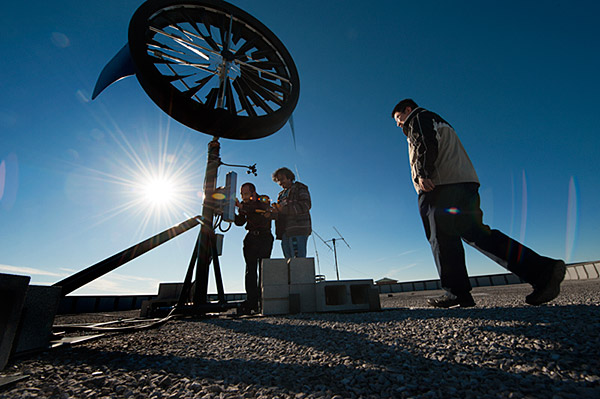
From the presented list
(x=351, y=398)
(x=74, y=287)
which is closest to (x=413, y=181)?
(x=351, y=398)

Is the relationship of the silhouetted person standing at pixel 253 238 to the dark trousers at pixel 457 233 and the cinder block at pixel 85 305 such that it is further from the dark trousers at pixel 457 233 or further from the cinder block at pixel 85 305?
the cinder block at pixel 85 305

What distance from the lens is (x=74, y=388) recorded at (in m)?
1.04

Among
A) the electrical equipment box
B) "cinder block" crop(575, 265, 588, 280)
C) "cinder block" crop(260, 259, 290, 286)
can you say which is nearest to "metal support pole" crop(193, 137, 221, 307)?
the electrical equipment box

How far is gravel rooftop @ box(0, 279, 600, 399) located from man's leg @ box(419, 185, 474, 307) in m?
0.70

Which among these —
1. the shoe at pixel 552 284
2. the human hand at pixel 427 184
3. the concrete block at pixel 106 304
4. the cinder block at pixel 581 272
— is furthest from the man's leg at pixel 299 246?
the cinder block at pixel 581 272

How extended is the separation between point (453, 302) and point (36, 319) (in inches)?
130

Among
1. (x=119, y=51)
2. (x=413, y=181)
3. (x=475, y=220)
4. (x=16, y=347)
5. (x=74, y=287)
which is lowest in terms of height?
(x=16, y=347)

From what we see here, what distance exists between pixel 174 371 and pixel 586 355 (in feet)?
5.60

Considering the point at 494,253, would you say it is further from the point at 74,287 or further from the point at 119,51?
the point at 119,51

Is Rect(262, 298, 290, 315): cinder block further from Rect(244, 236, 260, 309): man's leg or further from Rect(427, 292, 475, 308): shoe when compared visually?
Rect(427, 292, 475, 308): shoe

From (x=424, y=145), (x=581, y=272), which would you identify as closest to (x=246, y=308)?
(x=424, y=145)

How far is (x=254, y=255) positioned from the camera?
13.3ft

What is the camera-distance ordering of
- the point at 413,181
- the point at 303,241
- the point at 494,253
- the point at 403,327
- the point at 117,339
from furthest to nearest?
the point at 303,241, the point at 413,181, the point at 494,253, the point at 117,339, the point at 403,327

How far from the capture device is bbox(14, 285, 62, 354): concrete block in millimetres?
1477
